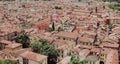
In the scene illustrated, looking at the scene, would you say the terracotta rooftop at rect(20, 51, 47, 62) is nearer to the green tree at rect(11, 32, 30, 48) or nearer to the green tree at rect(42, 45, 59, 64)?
the green tree at rect(42, 45, 59, 64)

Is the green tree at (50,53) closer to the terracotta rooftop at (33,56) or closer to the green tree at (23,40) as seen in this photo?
the terracotta rooftop at (33,56)

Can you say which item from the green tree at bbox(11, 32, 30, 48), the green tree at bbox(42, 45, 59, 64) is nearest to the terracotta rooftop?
the green tree at bbox(42, 45, 59, 64)

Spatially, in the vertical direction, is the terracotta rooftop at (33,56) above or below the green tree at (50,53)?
above

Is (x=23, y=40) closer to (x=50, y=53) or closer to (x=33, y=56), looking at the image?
(x=50, y=53)

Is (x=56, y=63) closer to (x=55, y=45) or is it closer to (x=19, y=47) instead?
(x=55, y=45)

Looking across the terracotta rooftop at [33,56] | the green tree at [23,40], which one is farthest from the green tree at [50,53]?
the green tree at [23,40]

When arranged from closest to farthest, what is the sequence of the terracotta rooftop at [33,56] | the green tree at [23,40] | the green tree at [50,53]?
the terracotta rooftop at [33,56] → the green tree at [50,53] → the green tree at [23,40]

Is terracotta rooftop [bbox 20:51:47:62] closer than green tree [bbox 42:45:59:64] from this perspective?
Yes

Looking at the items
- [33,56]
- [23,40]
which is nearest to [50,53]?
[33,56]

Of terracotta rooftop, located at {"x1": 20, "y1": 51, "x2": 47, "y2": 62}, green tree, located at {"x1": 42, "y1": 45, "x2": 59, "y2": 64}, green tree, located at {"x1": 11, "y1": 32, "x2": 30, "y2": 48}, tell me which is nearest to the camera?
terracotta rooftop, located at {"x1": 20, "y1": 51, "x2": 47, "y2": 62}

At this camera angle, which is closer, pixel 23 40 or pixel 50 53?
pixel 50 53

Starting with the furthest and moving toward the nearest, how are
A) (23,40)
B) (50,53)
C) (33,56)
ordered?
1. (23,40)
2. (50,53)
3. (33,56)

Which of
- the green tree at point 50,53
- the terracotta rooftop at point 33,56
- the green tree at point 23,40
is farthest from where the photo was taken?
the green tree at point 23,40

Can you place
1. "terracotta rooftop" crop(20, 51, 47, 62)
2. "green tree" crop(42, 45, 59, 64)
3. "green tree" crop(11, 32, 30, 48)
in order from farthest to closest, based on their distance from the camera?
"green tree" crop(11, 32, 30, 48) < "green tree" crop(42, 45, 59, 64) < "terracotta rooftop" crop(20, 51, 47, 62)
